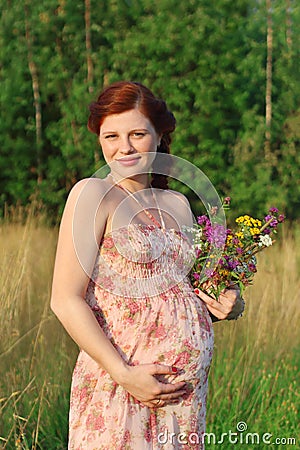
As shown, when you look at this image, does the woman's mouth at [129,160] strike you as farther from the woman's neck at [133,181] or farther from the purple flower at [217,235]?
the purple flower at [217,235]

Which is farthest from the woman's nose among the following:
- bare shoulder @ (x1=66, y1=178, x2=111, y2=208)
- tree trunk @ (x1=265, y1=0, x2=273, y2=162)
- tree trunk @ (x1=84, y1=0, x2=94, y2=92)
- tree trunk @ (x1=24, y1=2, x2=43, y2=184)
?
tree trunk @ (x1=24, y1=2, x2=43, y2=184)

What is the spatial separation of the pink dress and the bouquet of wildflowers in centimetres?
9

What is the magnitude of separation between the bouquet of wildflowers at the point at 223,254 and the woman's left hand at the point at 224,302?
0.06 ft

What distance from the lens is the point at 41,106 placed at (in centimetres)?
1139

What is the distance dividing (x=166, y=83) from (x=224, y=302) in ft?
25.6

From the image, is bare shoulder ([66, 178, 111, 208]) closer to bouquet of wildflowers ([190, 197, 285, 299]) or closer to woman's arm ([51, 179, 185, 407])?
woman's arm ([51, 179, 185, 407])

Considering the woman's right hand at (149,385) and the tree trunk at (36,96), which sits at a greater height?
the tree trunk at (36,96)

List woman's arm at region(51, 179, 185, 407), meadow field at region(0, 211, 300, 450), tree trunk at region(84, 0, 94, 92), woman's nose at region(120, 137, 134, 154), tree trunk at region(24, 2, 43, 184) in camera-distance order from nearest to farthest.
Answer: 1. woman's arm at region(51, 179, 185, 407)
2. woman's nose at region(120, 137, 134, 154)
3. meadow field at region(0, 211, 300, 450)
4. tree trunk at region(84, 0, 94, 92)
5. tree trunk at region(24, 2, 43, 184)

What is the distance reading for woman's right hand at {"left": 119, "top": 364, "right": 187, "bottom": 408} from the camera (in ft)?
6.48

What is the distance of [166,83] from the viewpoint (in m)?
9.74

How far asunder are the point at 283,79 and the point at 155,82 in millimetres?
1680

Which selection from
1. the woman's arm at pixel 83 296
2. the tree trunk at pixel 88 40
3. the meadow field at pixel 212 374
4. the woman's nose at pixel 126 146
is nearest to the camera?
the woman's arm at pixel 83 296

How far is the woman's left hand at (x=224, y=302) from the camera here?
2193 millimetres

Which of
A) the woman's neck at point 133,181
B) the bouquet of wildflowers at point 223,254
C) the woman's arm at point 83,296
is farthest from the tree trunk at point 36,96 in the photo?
the woman's arm at point 83,296
